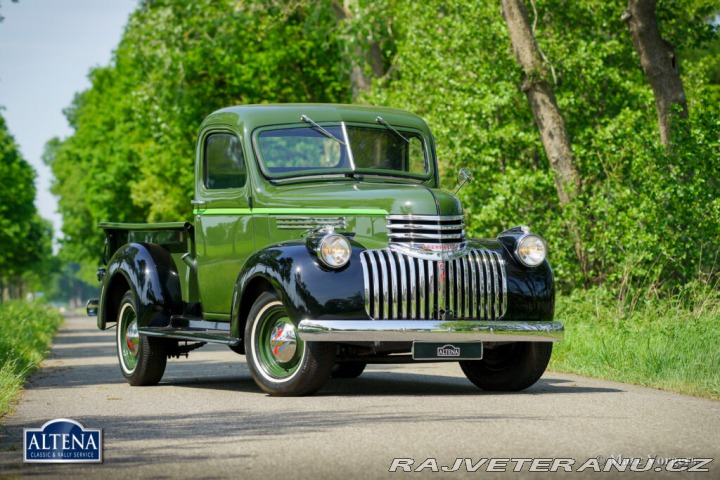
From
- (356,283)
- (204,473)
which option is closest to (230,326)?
(356,283)

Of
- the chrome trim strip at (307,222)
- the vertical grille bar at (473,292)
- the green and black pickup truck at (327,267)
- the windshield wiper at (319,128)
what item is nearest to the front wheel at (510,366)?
the green and black pickup truck at (327,267)

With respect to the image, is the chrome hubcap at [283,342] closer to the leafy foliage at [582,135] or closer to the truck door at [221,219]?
the truck door at [221,219]

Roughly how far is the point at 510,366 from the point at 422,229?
161 cm

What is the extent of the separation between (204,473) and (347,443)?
47.0 inches

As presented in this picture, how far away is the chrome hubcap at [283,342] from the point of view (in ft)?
32.6

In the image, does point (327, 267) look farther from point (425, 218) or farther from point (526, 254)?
point (526, 254)

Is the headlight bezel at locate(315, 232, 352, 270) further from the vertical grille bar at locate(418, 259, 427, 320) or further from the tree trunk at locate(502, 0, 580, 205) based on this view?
the tree trunk at locate(502, 0, 580, 205)

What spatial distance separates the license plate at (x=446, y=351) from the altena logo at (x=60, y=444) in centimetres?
316

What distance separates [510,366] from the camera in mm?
10797

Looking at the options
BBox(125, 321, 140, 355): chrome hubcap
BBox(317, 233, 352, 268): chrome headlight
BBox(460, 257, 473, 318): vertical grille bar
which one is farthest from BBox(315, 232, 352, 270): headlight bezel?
BBox(125, 321, 140, 355): chrome hubcap

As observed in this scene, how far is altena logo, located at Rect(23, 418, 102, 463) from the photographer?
6918mm

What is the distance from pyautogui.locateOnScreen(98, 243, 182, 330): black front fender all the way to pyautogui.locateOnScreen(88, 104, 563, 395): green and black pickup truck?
0.04 ft

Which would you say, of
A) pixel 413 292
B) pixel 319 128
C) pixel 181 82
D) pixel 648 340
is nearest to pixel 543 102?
pixel 648 340

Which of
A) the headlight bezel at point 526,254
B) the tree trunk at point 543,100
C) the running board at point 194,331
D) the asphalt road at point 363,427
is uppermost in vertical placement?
the tree trunk at point 543,100
